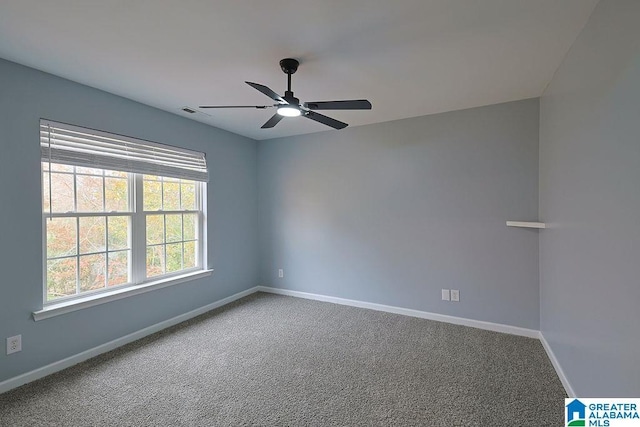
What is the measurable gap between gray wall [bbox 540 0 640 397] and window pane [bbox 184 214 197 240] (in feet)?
12.5

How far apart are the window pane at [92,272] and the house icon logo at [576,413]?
3797 mm

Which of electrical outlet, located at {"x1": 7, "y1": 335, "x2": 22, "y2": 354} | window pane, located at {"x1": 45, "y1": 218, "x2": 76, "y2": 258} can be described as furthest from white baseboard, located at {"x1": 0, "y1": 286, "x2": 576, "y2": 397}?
window pane, located at {"x1": 45, "y1": 218, "x2": 76, "y2": 258}

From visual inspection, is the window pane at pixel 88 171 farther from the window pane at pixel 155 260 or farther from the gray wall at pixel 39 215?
the window pane at pixel 155 260

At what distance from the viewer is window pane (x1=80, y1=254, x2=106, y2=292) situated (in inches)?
105

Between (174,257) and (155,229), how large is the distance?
44 centimetres

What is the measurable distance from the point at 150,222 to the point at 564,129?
3915 millimetres

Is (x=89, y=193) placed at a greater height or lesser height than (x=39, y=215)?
greater

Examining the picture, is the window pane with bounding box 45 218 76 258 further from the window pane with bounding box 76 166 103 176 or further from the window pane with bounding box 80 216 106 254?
the window pane with bounding box 76 166 103 176

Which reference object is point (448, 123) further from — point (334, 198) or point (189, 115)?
point (189, 115)

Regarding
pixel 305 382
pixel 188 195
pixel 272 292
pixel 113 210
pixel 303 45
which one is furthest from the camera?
pixel 272 292

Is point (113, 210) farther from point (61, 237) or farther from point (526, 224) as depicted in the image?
point (526, 224)

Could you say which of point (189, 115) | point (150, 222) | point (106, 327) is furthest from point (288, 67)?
point (106, 327)

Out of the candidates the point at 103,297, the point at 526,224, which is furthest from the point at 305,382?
the point at 526,224

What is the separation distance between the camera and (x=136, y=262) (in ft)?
10.1
